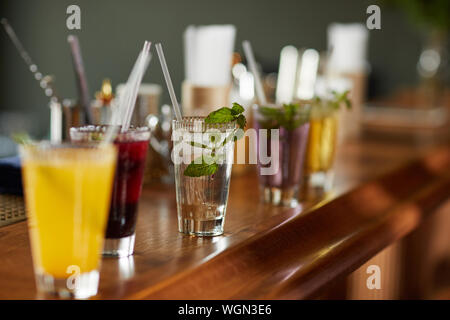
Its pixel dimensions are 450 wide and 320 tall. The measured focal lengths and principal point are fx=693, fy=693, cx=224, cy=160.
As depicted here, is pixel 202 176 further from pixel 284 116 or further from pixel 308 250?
pixel 284 116

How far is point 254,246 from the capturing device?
49.9 inches

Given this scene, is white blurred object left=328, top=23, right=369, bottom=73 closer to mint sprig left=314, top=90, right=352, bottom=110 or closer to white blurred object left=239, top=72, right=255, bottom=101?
white blurred object left=239, top=72, right=255, bottom=101

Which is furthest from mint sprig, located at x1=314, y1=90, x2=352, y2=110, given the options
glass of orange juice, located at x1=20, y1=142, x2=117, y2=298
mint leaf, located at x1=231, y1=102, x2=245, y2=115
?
glass of orange juice, located at x1=20, y1=142, x2=117, y2=298

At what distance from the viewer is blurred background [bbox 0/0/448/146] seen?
704cm

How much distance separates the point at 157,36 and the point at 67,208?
664cm

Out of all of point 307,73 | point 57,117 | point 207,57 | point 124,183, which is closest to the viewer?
point 124,183

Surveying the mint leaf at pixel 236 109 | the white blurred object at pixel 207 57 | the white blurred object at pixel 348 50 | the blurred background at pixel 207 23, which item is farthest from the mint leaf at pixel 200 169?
the blurred background at pixel 207 23

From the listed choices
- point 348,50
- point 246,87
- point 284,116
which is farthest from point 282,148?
point 348,50

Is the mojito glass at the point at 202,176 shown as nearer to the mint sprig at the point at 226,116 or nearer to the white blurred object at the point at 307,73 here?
the mint sprig at the point at 226,116

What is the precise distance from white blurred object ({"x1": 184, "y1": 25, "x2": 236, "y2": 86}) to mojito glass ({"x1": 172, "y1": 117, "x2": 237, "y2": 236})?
0.71 metres

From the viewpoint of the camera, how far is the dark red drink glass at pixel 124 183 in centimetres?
111

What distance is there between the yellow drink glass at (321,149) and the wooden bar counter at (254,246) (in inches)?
2.0
